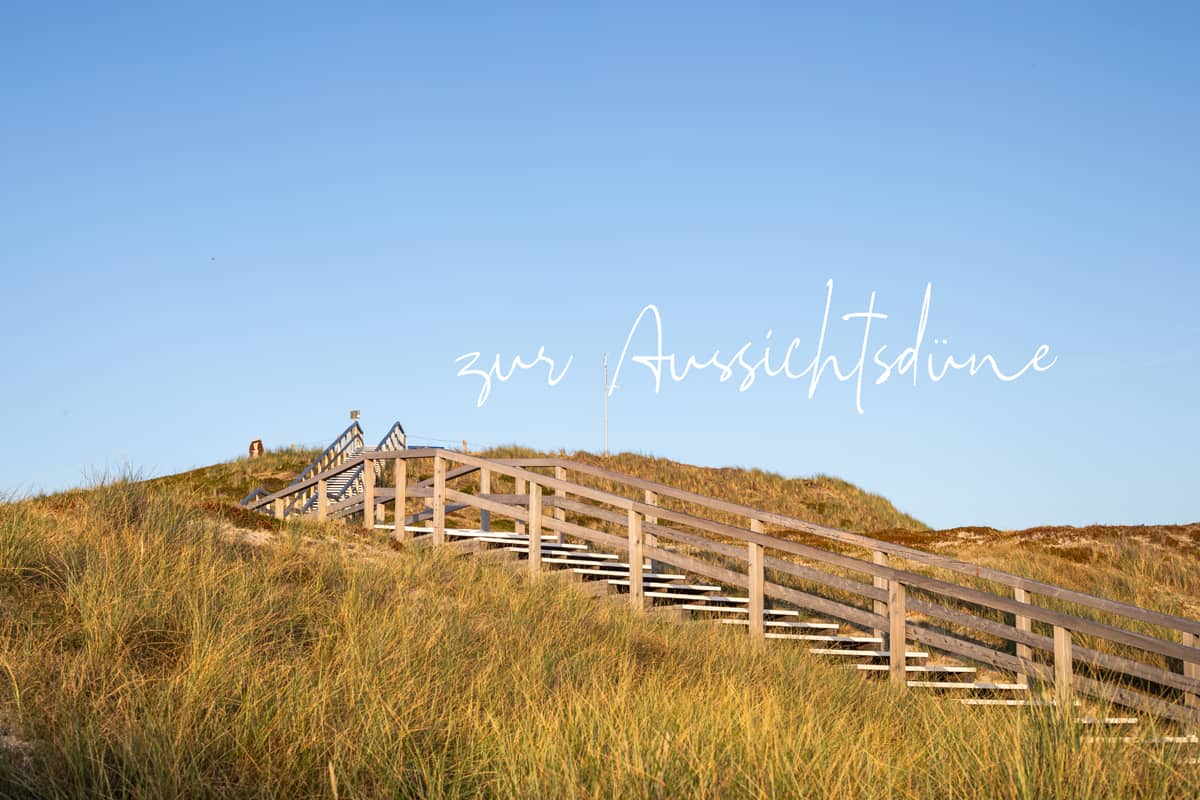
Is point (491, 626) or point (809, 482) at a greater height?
point (809, 482)

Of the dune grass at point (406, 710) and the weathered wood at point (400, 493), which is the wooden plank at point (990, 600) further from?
the weathered wood at point (400, 493)

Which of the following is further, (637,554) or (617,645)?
(637,554)

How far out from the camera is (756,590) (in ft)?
41.7

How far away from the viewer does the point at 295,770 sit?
17.8 ft

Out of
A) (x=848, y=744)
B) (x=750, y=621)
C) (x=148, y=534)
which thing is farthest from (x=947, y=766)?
(x=148, y=534)

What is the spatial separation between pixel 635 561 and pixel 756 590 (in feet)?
5.20

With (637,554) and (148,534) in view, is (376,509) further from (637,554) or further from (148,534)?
(148,534)

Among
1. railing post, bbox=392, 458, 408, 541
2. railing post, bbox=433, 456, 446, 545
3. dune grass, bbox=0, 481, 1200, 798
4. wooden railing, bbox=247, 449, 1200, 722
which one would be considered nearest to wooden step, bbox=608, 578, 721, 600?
wooden railing, bbox=247, 449, 1200, 722

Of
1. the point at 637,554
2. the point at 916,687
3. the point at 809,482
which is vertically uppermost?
the point at 809,482

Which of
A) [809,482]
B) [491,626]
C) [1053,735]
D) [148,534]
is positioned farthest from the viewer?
[809,482]

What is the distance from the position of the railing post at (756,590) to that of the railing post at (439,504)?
4.60 metres

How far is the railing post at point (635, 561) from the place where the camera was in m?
13.2

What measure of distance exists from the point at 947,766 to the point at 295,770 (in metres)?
3.24

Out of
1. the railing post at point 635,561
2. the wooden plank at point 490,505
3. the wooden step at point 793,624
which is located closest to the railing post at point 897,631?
the wooden step at point 793,624
